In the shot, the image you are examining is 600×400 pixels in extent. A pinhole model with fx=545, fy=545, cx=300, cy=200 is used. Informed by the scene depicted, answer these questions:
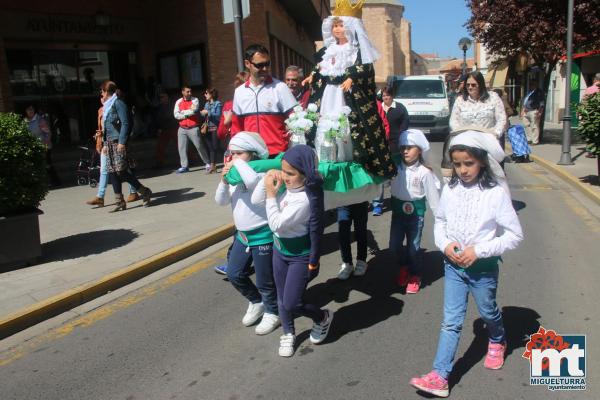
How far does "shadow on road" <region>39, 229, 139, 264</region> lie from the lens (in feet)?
20.6

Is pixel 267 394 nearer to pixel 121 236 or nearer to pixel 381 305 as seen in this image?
pixel 381 305

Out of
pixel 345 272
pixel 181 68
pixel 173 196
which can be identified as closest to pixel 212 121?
pixel 173 196

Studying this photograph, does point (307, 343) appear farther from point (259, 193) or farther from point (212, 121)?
point (212, 121)

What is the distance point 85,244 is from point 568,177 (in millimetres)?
8589

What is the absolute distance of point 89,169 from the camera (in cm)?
1098

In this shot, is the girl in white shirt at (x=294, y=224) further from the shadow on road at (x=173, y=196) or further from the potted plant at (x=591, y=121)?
the potted plant at (x=591, y=121)

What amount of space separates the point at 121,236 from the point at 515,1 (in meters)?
13.2

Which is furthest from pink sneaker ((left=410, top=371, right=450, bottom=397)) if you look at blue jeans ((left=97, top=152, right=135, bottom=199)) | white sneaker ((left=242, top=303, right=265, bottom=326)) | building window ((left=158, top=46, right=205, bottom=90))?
building window ((left=158, top=46, right=205, bottom=90))

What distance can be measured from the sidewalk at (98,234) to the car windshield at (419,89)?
1036 cm

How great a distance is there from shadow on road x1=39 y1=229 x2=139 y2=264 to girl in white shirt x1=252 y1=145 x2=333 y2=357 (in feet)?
11.0

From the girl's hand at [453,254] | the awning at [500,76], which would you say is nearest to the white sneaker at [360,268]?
the girl's hand at [453,254]

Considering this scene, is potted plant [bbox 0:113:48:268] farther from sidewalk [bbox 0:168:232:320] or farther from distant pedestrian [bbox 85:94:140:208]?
distant pedestrian [bbox 85:94:140:208]

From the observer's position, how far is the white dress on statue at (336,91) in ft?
15.0

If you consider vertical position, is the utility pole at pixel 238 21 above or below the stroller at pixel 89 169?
above
